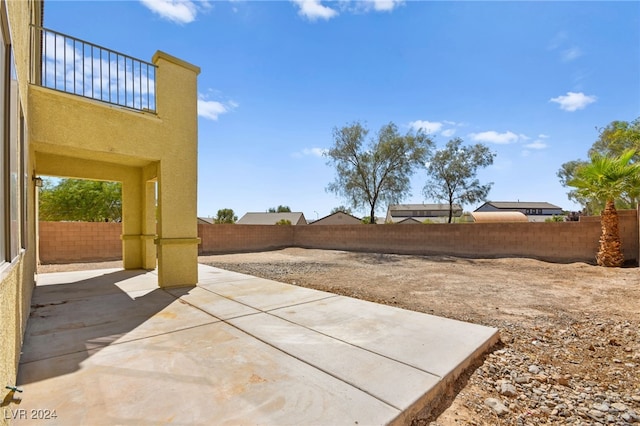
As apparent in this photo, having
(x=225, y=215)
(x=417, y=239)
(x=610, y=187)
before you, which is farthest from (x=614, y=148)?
(x=225, y=215)

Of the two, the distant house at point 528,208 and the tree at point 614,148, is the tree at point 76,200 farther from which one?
the distant house at point 528,208

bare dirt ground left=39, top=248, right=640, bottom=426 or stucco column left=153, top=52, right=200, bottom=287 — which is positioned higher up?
stucco column left=153, top=52, right=200, bottom=287

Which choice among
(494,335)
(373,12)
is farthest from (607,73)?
(494,335)

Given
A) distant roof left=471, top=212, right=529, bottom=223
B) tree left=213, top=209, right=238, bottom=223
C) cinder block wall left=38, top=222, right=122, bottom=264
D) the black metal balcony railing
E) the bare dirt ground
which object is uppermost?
the black metal balcony railing

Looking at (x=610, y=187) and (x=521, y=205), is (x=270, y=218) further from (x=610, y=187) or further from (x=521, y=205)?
(x=521, y=205)

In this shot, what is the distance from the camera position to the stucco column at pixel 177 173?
581cm

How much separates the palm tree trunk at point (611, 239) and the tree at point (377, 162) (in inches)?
436

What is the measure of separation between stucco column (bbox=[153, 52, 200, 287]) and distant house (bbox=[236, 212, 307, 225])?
41.6m

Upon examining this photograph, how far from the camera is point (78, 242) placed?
1221cm

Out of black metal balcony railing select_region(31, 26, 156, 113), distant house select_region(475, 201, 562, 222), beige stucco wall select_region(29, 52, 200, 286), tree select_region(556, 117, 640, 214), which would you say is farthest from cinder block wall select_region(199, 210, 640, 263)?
distant house select_region(475, 201, 562, 222)

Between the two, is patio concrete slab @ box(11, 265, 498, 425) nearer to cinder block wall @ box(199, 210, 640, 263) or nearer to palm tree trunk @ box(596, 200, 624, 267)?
palm tree trunk @ box(596, 200, 624, 267)

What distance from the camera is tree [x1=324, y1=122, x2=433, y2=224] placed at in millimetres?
19891

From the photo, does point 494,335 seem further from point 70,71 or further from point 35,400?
point 70,71

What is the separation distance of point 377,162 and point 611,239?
12.6m
